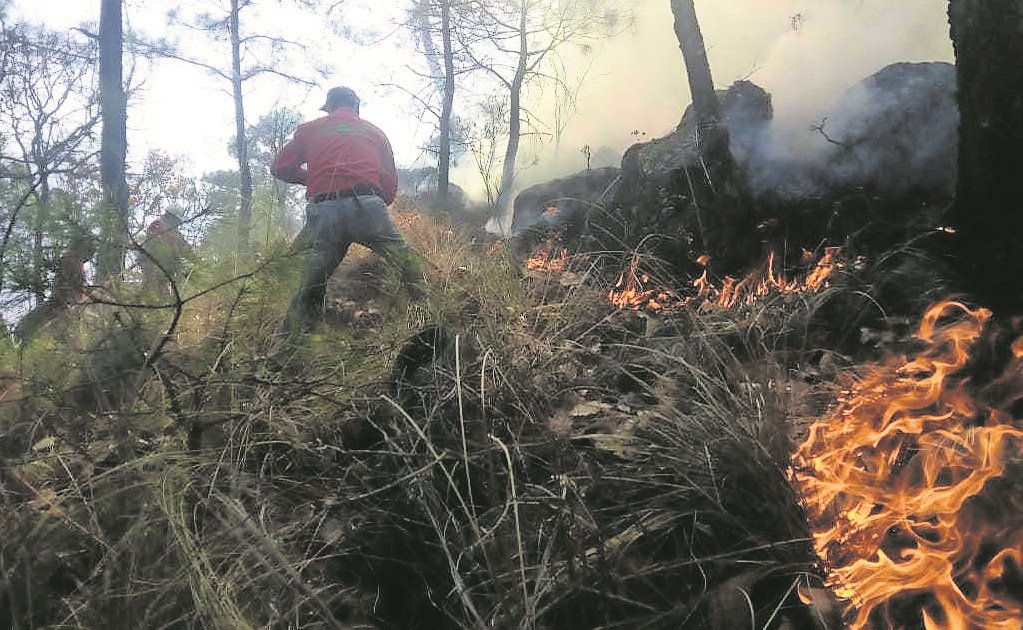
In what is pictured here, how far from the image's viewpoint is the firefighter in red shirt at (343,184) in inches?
145

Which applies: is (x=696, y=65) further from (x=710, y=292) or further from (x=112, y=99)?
(x=112, y=99)

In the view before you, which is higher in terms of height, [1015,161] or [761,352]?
[1015,161]

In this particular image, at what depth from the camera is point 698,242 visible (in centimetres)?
523

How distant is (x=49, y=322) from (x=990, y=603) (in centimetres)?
259

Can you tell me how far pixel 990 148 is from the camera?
2.22 metres

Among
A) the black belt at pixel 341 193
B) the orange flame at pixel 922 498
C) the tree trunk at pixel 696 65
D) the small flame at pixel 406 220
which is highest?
the tree trunk at pixel 696 65

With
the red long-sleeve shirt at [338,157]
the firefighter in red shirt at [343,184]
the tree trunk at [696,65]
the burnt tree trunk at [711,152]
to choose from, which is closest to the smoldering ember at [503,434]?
the firefighter in red shirt at [343,184]

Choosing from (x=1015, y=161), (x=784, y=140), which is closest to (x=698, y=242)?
(x=784, y=140)

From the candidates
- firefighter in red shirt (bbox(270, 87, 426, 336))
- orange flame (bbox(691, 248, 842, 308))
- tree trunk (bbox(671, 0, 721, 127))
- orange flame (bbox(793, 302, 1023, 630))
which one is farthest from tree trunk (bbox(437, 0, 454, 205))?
orange flame (bbox(793, 302, 1023, 630))

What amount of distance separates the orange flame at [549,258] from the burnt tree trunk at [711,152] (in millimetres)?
1281

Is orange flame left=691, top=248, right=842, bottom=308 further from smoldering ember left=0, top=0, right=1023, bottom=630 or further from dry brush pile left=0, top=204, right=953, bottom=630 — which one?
dry brush pile left=0, top=204, right=953, bottom=630

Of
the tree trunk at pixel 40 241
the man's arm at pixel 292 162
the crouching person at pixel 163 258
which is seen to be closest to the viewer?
the tree trunk at pixel 40 241

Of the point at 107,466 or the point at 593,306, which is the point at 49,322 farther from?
the point at 593,306

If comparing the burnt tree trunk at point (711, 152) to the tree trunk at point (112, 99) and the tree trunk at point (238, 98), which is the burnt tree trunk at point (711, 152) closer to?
the tree trunk at point (112, 99)
